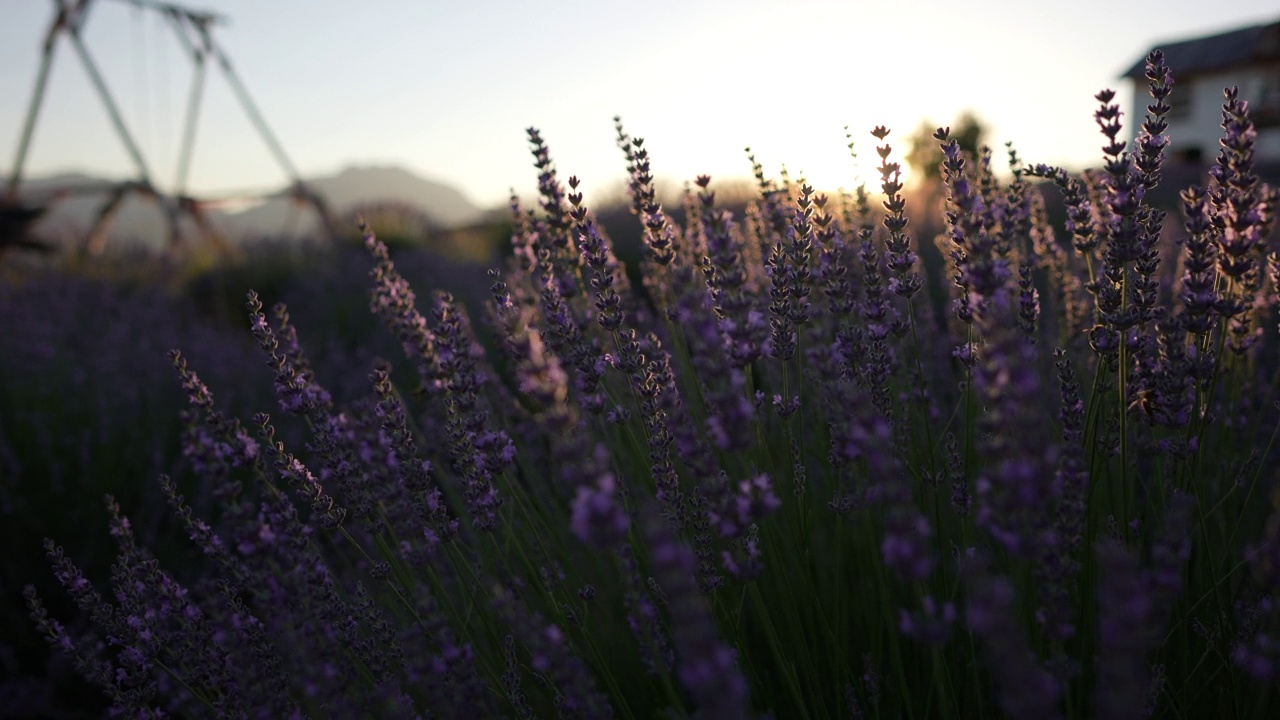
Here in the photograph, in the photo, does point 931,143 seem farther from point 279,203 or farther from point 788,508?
point 279,203

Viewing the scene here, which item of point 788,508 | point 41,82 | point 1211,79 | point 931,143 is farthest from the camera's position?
point 1211,79

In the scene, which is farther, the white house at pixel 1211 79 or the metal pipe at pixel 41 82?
the white house at pixel 1211 79

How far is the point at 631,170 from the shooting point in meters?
2.09

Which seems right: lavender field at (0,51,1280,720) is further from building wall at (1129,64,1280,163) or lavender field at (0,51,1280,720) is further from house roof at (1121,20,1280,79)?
house roof at (1121,20,1280,79)

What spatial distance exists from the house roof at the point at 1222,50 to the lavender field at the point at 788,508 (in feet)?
107

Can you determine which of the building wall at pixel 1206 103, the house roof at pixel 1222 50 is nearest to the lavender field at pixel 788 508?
the building wall at pixel 1206 103

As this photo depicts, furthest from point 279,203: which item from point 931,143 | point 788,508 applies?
point 788,508

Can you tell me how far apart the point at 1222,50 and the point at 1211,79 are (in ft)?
3.92

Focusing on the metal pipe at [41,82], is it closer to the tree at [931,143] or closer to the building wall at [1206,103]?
the tree at [931,143]

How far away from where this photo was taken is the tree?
70.3 ft

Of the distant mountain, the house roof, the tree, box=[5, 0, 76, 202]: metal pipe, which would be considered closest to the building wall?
the house roof

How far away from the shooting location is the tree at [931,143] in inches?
844

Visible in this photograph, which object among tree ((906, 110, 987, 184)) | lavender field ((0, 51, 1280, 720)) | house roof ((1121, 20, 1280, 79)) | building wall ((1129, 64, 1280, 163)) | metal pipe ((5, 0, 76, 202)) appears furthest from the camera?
house roof ((1121, 20, 1280, 79))

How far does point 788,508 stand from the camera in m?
2.00
